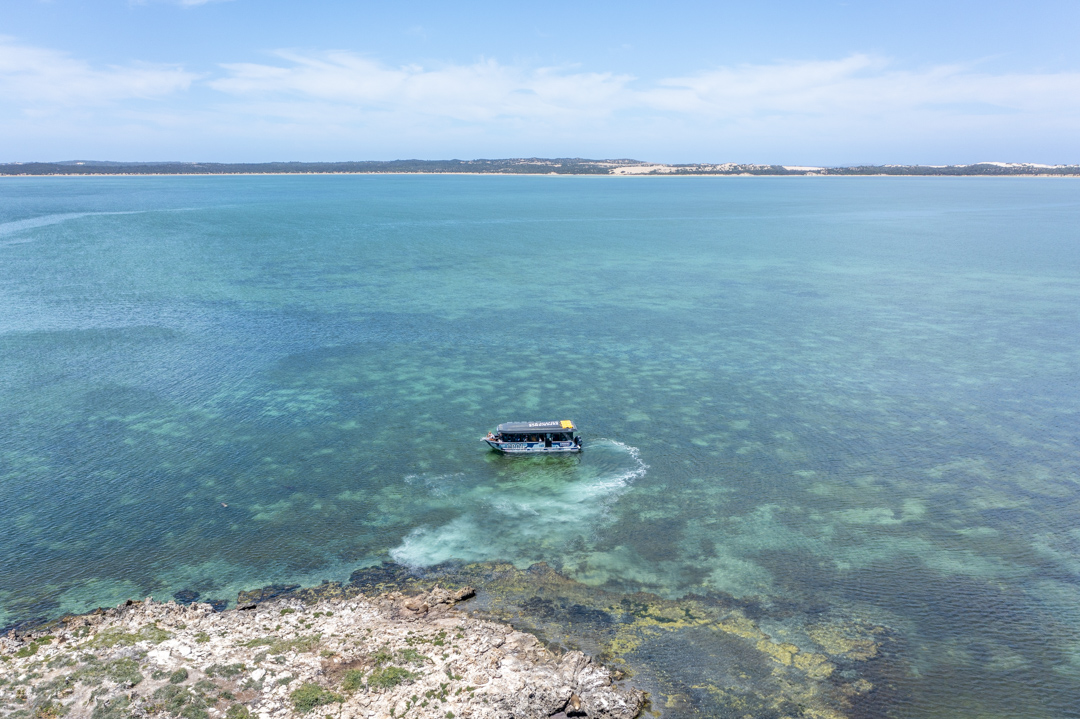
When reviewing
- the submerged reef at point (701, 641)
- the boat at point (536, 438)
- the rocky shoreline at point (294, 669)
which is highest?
the boat at point (536, 438)

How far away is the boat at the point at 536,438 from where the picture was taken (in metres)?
56.5

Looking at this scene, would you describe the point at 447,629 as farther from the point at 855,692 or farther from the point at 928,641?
the point at 928,641

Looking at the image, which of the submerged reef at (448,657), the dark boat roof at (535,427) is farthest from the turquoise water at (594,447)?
the dark boat roof at (535,427)

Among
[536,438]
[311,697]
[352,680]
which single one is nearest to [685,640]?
[352,680]

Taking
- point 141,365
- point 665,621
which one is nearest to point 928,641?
point 665,621

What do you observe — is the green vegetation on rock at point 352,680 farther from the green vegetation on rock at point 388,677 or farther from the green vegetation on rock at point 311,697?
the green vegetation on rock at point 311,697

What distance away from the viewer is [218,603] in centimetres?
3947

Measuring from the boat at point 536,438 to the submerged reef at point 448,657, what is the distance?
16.4 m

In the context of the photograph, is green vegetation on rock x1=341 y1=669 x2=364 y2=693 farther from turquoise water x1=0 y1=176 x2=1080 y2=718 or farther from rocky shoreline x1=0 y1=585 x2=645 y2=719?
turquoise water x1=0 y1=176 x2=1080 y2=718

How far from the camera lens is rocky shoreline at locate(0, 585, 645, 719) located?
98.7 feet

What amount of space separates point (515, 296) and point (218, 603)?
257 feet

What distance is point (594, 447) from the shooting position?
58781mm

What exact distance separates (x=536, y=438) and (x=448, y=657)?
24.9 metres

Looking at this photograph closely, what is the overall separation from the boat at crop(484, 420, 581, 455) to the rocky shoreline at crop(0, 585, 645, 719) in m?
20.4
